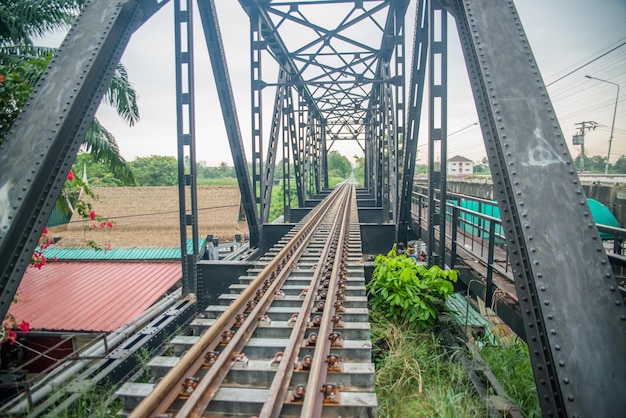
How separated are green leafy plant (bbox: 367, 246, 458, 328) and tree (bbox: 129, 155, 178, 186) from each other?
55.2 m

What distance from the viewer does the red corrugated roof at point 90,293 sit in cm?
895

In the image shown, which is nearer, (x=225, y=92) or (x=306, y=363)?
(x=306, y=363)

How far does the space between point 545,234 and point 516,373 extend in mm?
2234

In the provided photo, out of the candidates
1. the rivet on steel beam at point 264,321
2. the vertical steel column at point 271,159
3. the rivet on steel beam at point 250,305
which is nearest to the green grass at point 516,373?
the rivet on steel beam at point 264,321

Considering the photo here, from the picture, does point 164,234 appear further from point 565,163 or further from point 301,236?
point 565,163

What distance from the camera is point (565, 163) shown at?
238 centimetres

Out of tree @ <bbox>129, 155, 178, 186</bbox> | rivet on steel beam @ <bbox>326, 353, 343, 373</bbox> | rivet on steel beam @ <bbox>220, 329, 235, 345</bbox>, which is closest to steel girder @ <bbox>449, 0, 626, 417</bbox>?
rivet on steel beam @ <bbox>326, 353, 343, 373</bbox>

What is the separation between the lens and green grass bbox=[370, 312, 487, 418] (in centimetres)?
306

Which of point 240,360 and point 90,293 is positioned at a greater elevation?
point 240,360

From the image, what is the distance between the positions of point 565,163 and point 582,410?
4.52ft

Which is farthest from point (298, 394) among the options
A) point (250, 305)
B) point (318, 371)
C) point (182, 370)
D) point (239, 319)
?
point (250, 305)

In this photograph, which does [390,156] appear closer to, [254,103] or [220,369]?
[254,103]

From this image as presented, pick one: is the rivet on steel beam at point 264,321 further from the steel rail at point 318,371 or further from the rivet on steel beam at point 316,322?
the steel rail at point 318,371

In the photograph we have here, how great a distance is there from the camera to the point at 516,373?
3787mm
